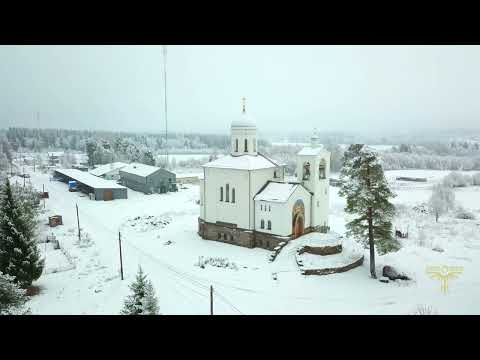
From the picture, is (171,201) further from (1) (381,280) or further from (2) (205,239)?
(1) (381,280)

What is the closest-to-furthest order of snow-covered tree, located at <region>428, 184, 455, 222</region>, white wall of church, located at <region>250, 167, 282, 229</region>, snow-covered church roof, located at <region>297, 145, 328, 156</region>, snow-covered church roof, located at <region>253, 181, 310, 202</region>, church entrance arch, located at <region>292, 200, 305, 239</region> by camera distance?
snow-covered church roof, located at <region>253, 181, 310, 202</region> → church entrance arch, located at <region>292, 200, 305, 239</region> → white wall of church, located at <region>250, 167, 282, 229</region> → snow-covered church roof, located at <region>297, 145, 328, 156</region> → snow-covered tree, located at <region>428, 184, 455, 222</region>

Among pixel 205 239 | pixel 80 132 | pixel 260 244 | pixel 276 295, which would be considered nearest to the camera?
pixel 276 295

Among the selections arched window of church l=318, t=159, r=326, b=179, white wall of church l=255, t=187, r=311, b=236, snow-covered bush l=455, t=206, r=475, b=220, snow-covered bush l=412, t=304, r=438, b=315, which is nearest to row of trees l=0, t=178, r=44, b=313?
white wall of church l=255, t=187, r=311, b=236

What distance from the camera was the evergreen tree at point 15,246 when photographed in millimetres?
18672

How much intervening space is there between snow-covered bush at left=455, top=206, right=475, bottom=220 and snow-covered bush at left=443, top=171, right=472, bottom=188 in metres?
4.85

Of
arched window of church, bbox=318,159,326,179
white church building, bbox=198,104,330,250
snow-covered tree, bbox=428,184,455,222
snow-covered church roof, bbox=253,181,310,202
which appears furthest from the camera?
snow-covered tree, bbox=428,184,455,222

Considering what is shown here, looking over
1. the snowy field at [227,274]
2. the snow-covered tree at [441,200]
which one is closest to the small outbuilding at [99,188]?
the snowy field at [227,274]

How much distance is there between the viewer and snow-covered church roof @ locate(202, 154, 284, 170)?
27.2 metres

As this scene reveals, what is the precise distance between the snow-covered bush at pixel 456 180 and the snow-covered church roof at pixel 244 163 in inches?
998

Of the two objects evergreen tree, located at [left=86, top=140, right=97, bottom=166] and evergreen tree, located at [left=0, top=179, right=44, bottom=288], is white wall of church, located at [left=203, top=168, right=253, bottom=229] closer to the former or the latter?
evergreen tree, located at [left=0, top=179, right=44, bottom=288]

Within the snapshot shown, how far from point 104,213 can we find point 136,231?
876 cm

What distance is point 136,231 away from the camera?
31.3 meters
